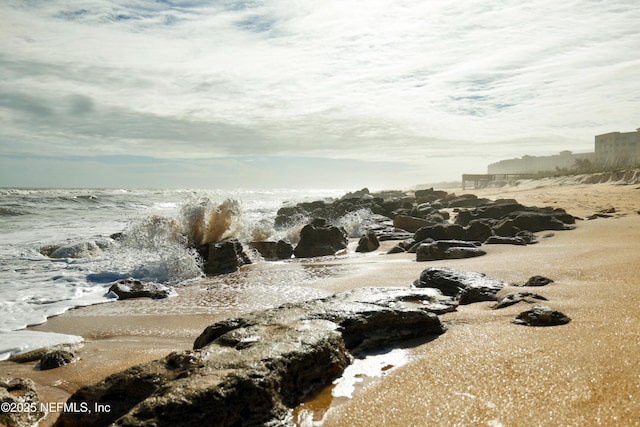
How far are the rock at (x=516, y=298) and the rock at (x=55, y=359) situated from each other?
3346 mm

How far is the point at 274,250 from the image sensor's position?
942cm

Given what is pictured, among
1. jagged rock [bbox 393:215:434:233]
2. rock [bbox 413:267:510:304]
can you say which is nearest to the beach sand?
rock [bbox 413:267:510:304]

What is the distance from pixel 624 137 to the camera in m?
65.7

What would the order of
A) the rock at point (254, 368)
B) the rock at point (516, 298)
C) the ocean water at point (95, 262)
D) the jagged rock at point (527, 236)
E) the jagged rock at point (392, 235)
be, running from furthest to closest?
the jagged rock at point (392, 235)
the jagged rock at point (527, 236)
the ocean water at point (95, 262)
the rock at point (516, 298)
the rock at point (254, 368)

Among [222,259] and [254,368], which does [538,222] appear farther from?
[254,368]

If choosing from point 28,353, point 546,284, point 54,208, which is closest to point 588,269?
point 546,284

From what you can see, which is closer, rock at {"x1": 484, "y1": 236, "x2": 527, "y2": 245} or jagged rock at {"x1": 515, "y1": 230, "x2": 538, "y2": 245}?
rock at {"x1": 484, "y1": 236, "x2": 527, "y2": 245}

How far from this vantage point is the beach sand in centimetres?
206

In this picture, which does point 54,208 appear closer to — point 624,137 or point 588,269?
point 588,269

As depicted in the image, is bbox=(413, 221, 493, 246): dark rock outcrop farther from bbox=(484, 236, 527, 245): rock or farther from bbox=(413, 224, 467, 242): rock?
bbox=(484, 236, 527, 245): rock

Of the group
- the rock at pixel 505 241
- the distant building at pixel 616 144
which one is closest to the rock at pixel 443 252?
the rock at pixel 505 241

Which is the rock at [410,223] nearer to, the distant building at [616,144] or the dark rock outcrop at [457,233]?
the dark rock outcrop at [457,233]

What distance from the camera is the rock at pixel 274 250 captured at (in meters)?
9.34

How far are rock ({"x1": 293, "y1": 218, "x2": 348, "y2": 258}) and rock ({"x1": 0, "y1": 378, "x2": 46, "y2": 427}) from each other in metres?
6.64
